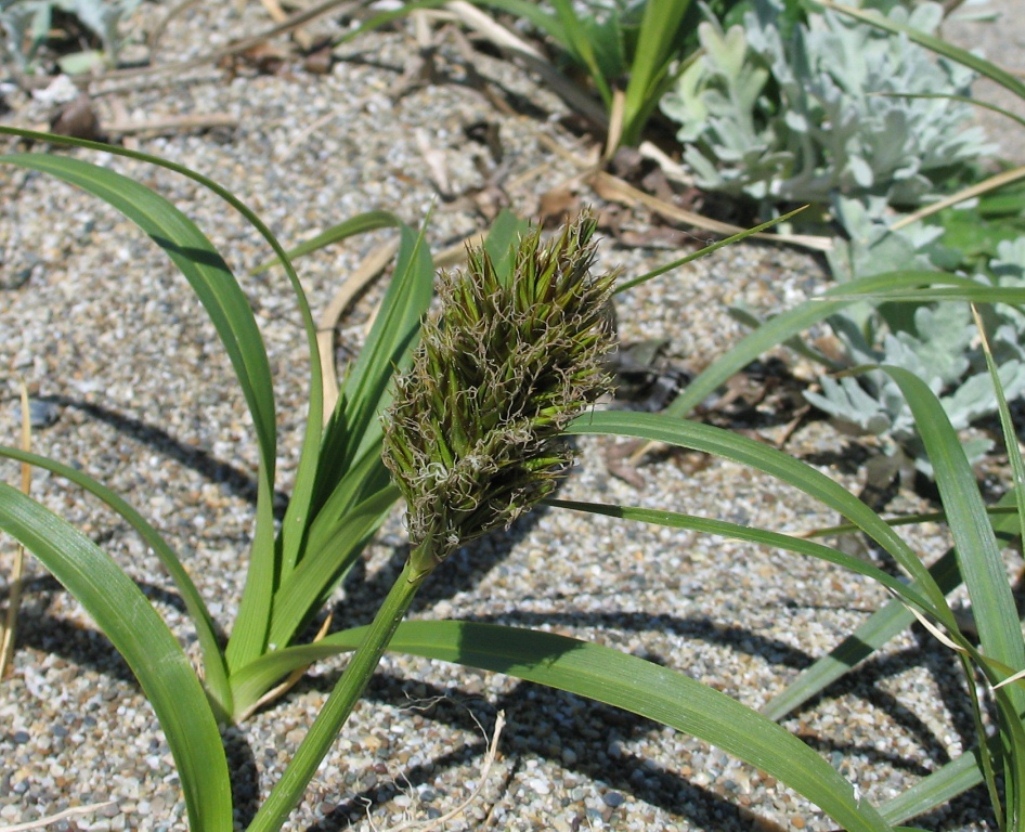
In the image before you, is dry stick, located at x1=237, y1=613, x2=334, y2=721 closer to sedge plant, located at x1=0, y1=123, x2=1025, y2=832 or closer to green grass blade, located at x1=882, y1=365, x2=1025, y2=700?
sedge plant, located at x1=0, y1=123, x2=1025, y2=832

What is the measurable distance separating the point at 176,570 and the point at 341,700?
47 cm

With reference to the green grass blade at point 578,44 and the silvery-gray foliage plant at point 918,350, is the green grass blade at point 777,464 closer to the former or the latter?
the silvery-gray foliage plant at point 918,350

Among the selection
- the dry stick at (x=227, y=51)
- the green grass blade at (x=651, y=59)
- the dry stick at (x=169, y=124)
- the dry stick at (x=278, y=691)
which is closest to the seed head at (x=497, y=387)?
the dry stick at (x=278, y=691)

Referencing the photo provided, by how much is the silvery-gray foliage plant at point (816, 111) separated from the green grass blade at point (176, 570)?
6.37 feet

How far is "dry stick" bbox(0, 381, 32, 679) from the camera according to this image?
6.02ft

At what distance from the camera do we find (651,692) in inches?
57.4

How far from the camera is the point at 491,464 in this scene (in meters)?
1.18

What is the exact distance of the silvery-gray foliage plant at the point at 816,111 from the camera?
2.81 meters

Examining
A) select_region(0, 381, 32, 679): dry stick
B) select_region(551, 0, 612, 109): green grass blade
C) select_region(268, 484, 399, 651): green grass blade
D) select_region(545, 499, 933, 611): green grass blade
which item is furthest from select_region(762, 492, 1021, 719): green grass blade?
select_region(551, 0, 612, 109): green grass blade

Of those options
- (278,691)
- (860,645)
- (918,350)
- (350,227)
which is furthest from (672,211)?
(278,691)

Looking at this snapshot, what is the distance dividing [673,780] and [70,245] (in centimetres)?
200

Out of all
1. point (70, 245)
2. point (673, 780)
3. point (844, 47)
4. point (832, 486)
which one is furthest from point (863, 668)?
point (70, 245)

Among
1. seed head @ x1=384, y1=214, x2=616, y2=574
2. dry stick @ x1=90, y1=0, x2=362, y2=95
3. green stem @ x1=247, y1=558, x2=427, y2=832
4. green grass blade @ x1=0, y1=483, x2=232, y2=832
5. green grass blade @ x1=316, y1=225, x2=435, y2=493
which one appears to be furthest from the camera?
dry stick @ x1=90, y1=0, x2=362, y2=95

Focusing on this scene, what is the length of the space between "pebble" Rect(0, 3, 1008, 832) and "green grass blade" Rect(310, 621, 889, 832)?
0.34 meters
